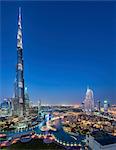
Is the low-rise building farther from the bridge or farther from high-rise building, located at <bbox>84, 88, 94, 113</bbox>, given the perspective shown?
high-rise building, located at <bbox>84, 88, 94, 113</bbox>

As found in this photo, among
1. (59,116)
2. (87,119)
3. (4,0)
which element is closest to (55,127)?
(59,116)

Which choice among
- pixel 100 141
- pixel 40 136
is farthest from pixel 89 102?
pixel 40 136

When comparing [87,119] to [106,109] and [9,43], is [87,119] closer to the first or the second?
[106,109]

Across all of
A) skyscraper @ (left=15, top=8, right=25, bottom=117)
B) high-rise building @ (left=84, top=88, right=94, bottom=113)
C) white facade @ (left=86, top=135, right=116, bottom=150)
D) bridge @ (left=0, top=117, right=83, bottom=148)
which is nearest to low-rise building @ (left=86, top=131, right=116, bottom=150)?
white facade @ (left=86, top=135, right=116, bottom=150)

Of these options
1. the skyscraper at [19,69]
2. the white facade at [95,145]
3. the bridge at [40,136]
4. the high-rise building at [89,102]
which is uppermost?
the skyscraper at [19,69]

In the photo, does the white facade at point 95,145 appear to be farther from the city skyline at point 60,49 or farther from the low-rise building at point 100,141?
the city skyline at point 60,49

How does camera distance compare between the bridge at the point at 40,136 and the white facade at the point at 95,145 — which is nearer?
Answer: the white facade at the point at 95,145

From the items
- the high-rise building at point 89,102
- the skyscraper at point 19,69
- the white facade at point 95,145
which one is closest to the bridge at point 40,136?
the white facade at point 95,145

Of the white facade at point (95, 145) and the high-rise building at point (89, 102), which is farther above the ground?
the high-rise building at point (89, 102)
